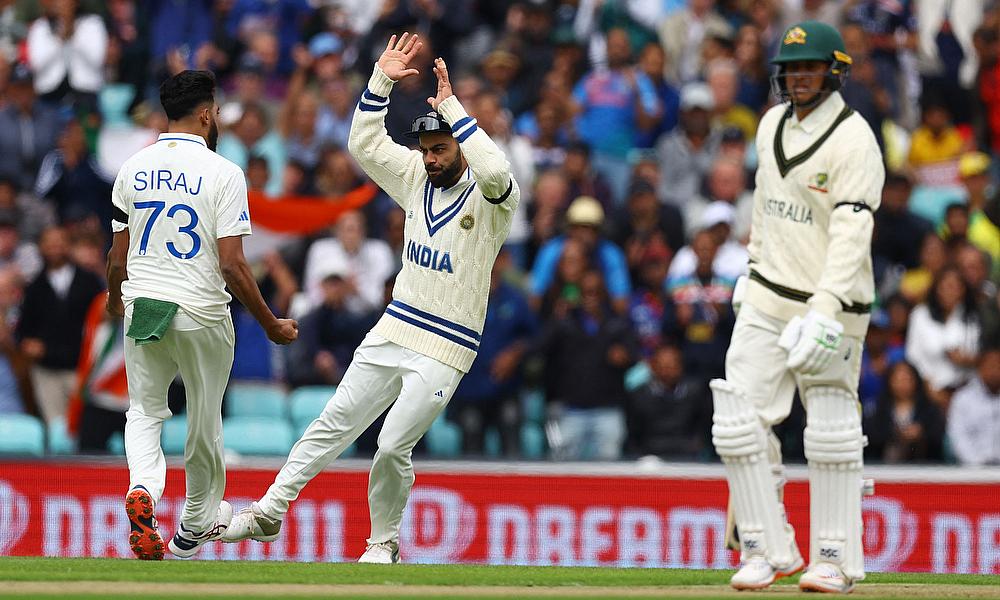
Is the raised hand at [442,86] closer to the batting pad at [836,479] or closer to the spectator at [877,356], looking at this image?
the batting pad at [836,479]

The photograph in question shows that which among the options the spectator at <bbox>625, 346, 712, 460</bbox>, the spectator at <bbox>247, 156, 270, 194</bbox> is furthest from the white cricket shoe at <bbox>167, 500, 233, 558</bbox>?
the spectator at <bbox>247, 156, 270, 194</bbox>

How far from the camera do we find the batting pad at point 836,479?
7.98m

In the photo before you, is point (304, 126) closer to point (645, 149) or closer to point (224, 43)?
point (224, 43)

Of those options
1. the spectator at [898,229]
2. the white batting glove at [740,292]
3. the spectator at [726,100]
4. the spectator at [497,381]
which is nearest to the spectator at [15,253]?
the spectator at [497,381]

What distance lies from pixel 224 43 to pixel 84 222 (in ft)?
11.1

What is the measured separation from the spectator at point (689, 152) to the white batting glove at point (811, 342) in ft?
26.6

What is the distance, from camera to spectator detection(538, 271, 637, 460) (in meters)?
13.7

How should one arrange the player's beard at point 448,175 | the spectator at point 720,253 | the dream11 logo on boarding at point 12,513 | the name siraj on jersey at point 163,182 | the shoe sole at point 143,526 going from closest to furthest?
the shoe sole at point 143,526, the name siraj on jersey at point 163,182, the player's beard at point 448,175, the dream11 logo on boarding at point 12,513, the spectator at point 720,253

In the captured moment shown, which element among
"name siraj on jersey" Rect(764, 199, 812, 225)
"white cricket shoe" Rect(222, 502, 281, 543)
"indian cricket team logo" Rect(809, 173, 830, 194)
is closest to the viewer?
"indian cricket team logo" Rect(809, 173, 830, 194)

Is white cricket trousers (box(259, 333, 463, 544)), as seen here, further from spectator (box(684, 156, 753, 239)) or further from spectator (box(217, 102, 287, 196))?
spectator (box(217, 102, 287, 196))

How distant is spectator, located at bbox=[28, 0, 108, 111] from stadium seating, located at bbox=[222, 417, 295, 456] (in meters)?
4.61

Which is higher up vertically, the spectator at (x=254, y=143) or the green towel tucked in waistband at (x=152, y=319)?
the spectator at (x=254, y=143)

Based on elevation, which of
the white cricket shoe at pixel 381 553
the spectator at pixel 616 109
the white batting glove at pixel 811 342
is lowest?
the white cricket shoe at pixel 381 553

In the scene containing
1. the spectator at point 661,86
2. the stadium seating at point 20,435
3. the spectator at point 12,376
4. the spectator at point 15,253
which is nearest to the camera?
the stadium seating at point 20,435
